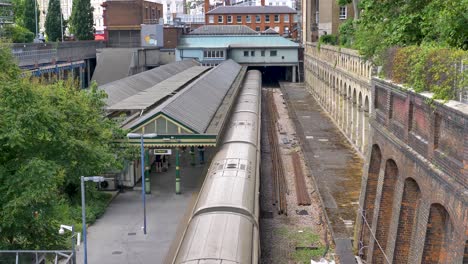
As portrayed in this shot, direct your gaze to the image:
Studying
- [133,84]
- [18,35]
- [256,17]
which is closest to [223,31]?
[256,17]

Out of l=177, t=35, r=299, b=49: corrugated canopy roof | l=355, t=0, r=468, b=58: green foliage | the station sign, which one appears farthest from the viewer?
l=177, t=35, r=299, b=49: corrugated canopy roof

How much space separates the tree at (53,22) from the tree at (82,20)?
2513mm

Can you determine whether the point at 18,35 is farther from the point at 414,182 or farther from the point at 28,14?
the point at 414,182

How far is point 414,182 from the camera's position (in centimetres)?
1585

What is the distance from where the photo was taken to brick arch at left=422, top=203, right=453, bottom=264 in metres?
13.5

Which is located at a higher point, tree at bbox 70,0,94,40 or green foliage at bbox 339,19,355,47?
tree at bbox 70,0,94,40

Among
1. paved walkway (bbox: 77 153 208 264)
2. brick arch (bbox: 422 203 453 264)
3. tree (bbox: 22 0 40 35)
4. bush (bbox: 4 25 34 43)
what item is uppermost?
tree (bbox: 22 0 40 35)

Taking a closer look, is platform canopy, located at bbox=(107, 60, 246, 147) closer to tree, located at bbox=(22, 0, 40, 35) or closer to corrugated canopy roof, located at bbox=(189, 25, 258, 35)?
tree, located at bbox=(22, 0, 40, 35)

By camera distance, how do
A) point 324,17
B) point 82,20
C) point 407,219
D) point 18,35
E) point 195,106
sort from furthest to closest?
point 82,20
point 324,17
point 18,35
point 195,106
point 407,219

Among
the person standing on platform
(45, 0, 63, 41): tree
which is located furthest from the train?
(45, 0, 63, 41): tree

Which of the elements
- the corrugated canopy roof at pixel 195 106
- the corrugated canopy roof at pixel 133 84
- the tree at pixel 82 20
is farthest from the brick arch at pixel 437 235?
the tree at pixel 82 20

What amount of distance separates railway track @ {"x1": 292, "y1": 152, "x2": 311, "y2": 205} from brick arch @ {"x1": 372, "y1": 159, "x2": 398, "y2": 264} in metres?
10.9

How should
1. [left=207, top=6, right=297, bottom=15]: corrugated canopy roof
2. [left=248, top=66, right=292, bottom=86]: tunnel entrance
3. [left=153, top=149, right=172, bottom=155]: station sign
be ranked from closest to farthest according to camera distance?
[left=153, top=149, right=172, bottom=155]: station sign, [left=248, top=66, right=292, bottom=86]: tunnel entrance, [left=207, top=6, right=297, bottom=15]: corrugated canopy roof

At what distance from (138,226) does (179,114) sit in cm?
675
